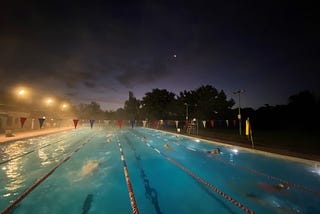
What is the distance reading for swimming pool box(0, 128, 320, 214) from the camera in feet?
19.7

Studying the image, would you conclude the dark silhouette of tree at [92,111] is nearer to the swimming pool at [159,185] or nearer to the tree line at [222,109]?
the tree line at [222,109]

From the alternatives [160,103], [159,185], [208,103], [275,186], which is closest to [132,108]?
[160,103]

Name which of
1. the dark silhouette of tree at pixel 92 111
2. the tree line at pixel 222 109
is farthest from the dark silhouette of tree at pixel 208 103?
the dark silhouette of tree at pixel 92 111

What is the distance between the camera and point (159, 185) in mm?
8195

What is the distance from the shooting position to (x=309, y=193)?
7.17 meters

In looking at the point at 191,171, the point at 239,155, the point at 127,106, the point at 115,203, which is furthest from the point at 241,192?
the point at 127,106

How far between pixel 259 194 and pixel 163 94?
5539 centimetres

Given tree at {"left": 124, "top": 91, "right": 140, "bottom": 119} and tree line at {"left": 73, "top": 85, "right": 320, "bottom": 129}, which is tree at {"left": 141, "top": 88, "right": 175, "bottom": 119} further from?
tree at {"left": 124, "top": 91, "right": 140, "bottom": 119}

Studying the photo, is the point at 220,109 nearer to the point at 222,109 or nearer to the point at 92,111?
the point at 222,109

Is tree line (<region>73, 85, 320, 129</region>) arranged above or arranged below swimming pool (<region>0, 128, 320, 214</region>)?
above

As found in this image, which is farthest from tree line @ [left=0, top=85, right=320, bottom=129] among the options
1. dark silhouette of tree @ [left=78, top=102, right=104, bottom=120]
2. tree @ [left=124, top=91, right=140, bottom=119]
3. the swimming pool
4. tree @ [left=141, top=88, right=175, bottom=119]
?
dark silhouette of tree @ [left=78, top=102, right=104, bottom=120]

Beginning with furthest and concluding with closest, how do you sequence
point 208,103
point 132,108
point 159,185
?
point 132,108 → point 208,103 → point 159,185

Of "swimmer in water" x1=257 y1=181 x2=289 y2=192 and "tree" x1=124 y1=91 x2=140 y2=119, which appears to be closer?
"swimmer in water" x1=257 y1=181 x2=289 y2=192

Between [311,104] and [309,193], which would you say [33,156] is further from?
[311,104]
